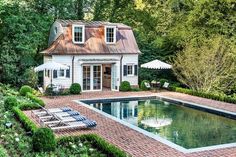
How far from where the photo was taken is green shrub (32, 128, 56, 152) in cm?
1110

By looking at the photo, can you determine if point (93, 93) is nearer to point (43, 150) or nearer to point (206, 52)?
point (206, 52)

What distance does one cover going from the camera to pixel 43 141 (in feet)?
36.4

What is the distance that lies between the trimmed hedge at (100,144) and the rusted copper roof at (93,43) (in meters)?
13.2

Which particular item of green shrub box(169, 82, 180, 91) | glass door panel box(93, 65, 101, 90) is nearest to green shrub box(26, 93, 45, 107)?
glass door panel box(93, 65, 101, 90)

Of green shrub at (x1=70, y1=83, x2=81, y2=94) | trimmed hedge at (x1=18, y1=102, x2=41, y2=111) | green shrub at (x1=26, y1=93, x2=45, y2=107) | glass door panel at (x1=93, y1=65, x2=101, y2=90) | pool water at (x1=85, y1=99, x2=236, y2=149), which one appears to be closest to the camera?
pool water at (x1=85, y1=99, x2=236, y2=149)

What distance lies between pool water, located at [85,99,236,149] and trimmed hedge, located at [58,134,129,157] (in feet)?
10.9

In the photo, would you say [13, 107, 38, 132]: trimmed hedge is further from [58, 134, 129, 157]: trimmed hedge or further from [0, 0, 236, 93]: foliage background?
[0, 0, 236, 93]: foliage background

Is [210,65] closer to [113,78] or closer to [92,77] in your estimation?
[113,78]

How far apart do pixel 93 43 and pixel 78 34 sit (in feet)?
4.48

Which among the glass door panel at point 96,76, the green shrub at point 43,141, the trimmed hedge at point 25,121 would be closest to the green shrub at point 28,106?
the trimmed hedge at point 25,121

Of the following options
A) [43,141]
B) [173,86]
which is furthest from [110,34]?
[43,141]

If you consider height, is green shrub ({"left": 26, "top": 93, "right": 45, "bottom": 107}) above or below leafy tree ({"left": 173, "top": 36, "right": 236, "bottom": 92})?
below

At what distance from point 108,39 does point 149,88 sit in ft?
17.1

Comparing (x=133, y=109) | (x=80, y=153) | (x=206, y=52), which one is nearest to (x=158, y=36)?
(x=206, y=52)
